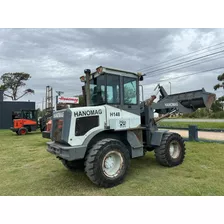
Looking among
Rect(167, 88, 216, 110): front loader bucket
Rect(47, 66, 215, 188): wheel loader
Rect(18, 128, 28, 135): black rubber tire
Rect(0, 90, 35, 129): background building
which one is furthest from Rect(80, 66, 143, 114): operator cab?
Rect(0, 90, 35, 129): background building

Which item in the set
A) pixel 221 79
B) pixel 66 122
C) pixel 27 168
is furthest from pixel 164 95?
pixel 221 79

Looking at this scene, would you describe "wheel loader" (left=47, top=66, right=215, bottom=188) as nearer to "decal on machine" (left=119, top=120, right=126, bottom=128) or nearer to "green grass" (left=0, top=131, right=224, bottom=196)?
"decal on machine" (left=119, top=120, right=126, bottom=128)

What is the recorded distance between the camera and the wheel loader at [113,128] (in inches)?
170

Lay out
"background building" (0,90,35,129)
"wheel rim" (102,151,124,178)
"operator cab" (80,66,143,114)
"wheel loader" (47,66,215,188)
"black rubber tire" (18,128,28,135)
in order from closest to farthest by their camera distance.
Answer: "wheel loader" (47,66,215,188) → "wheel rim" (102,151,124,178) → "operator cab" (80,66,143,114) → "black rubber tire" (18,128,28,135) → "background building" (0,90,35,129)

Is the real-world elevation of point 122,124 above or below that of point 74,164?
above

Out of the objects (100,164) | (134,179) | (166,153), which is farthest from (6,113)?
(100,164)

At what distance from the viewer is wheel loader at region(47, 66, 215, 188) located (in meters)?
4.32

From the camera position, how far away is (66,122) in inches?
174

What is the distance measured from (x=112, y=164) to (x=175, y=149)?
244 centimetres

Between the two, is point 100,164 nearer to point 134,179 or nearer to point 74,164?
point 134,179

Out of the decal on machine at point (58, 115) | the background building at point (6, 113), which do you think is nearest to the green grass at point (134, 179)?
the decal on machine at point (58, 115)

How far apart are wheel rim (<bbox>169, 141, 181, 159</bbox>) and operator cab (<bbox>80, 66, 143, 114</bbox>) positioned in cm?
162

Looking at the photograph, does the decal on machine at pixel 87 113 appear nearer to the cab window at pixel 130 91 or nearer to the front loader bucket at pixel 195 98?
the cab window at pixel 130 91

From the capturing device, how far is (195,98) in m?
6.19
